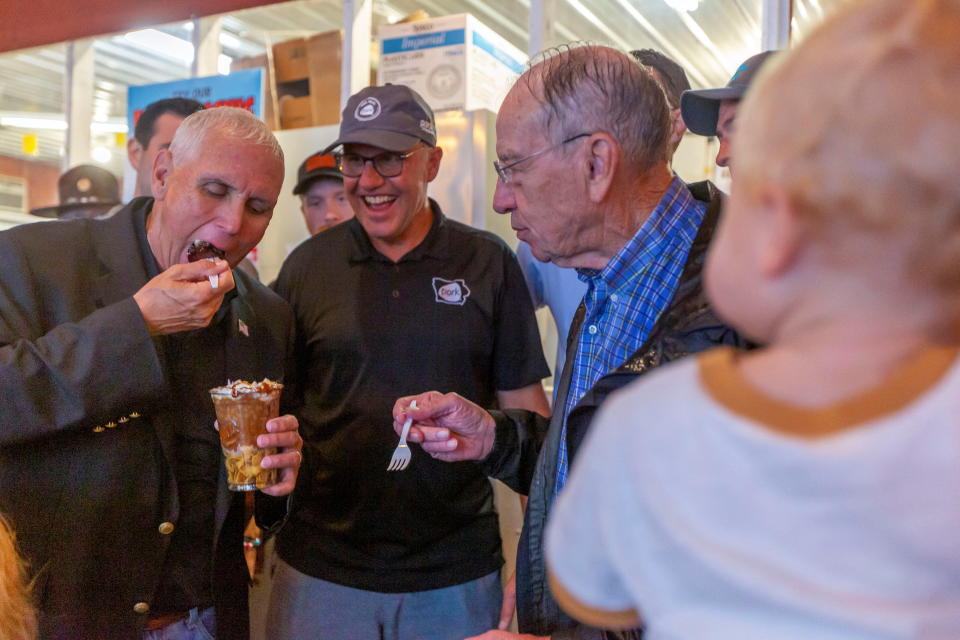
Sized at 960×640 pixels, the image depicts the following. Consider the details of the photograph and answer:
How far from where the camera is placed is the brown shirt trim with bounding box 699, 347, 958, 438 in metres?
0.57

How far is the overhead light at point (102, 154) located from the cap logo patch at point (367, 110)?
11080 millimetres

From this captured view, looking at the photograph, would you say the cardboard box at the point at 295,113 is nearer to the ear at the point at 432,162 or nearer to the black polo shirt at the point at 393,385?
the ear at the point at 432,162

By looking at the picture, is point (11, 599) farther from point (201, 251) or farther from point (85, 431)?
point (201, 251)

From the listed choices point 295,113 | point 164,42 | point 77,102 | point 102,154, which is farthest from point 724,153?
point 102,154

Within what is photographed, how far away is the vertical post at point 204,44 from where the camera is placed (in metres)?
4.86

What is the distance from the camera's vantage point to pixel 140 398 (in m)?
1.59

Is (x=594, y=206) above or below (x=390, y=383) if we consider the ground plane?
above

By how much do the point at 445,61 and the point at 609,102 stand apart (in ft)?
7.43

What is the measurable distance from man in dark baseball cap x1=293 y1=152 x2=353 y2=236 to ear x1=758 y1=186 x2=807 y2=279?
3.08 m

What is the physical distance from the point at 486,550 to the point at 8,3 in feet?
17.1

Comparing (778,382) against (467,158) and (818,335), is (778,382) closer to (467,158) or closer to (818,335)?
(818,335)

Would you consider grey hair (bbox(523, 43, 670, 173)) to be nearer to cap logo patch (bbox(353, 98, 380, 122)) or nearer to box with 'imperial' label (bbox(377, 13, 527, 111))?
cap logo patch (bbox(353, 98, 380, 122))

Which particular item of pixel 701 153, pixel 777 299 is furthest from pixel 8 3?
pixel 777 299

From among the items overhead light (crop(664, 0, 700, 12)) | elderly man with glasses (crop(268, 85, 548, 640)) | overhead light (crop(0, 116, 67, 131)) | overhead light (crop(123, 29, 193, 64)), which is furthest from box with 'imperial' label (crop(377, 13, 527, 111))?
overhead light (crop(0, 116, 67, 131))
